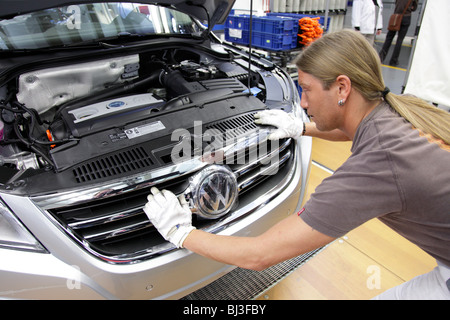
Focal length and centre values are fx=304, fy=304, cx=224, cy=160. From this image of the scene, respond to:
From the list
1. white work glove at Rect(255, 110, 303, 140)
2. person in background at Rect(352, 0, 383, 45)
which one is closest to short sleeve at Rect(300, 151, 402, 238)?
white work glove at Rect(255, 110, 303, 140)

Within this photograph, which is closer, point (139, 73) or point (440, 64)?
point (139, 73)

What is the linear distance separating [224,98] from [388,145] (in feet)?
2.75

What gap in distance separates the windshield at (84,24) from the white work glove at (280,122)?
3.47ft

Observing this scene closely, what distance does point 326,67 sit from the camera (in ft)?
3.18

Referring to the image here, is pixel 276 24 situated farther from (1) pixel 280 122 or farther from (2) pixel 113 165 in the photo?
(2) pixel 113 165

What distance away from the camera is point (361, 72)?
0.95 meters

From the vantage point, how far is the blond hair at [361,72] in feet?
3.12

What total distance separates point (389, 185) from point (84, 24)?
70.2 inches

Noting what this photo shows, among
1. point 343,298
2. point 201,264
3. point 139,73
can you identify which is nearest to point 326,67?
point 201,264

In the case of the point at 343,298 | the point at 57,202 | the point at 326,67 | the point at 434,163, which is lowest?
the point at 343,298

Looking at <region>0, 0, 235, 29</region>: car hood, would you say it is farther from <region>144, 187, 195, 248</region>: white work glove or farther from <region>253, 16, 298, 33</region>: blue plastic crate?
<region>253, 16, 298, 33</region>: blue plastic crate

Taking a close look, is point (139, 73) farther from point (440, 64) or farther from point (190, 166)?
point (440, 64)

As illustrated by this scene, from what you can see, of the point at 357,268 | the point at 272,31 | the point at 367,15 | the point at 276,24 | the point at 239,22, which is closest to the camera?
the point at 357,268
